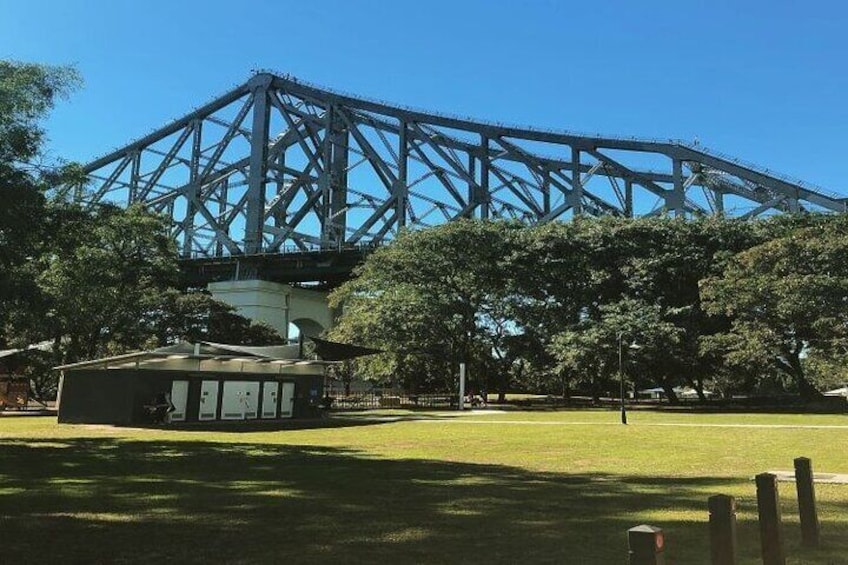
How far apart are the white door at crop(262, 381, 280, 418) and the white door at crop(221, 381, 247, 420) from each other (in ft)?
4.05

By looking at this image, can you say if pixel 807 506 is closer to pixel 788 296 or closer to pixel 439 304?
pixel 788 296

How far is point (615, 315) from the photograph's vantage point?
46719 mm

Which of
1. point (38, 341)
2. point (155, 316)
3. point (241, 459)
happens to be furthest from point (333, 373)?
point (241, 459)

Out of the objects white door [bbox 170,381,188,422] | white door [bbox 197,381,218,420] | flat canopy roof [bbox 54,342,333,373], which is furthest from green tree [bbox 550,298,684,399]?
white door [bbox 170,381,188,422]

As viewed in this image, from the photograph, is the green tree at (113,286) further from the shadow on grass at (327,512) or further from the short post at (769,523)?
the short post at (769,523)

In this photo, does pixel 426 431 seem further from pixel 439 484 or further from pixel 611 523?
pixel 611 523

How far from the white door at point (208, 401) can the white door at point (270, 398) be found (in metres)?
2.42

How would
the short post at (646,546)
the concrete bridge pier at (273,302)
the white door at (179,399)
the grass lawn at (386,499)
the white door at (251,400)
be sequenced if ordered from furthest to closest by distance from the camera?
the concrete bridge pier at (273,302) → the white door at (251,400) → the white door at (179,399) → the grass lawn at (386,499) → the short post at (646,546)

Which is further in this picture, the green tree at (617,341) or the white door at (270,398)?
the green tree at (617,341)

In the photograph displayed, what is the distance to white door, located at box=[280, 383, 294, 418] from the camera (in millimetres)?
34969

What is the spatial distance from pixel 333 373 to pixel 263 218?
31276mm

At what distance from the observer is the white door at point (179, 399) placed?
30297 millimetres

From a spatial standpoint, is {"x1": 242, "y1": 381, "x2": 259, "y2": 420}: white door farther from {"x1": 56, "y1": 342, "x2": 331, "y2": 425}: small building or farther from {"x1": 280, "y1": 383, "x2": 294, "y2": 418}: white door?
{"x1": 280, "y1": 383, "x2": 294, "y2": 418}: white door

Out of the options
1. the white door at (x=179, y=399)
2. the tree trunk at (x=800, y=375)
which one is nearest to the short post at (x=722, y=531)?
the white door at (x=179, y=399)
